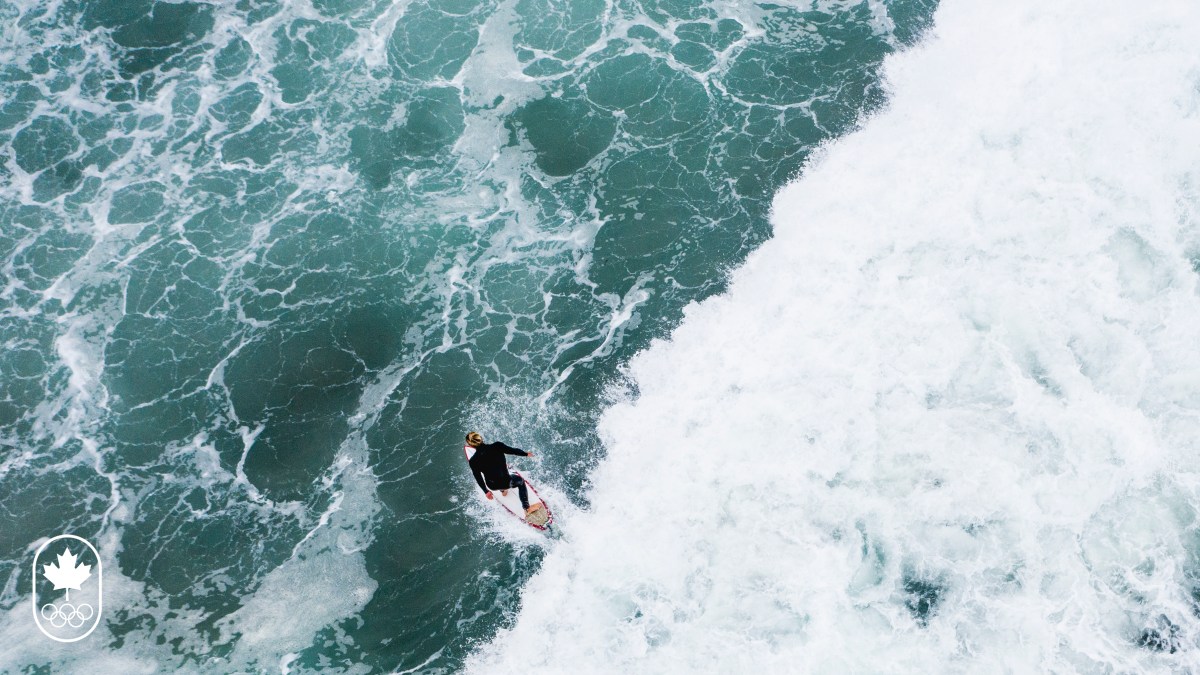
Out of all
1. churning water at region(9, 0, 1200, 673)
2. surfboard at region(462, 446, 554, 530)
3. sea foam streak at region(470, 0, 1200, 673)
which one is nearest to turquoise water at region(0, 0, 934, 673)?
churning water at region(9, 0, 1200, 673)

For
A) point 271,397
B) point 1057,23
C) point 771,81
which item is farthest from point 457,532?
point 1057,23

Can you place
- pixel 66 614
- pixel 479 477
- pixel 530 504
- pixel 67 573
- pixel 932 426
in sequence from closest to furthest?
pixel 479 477, pixel 66 614, pixel 530 504, pixel 67 573, pixel 932 426

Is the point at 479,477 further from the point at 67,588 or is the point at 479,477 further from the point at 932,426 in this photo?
the point at 932,426

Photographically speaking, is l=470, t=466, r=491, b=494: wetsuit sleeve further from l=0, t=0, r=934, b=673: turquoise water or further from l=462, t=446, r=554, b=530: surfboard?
l=0, t=0, r=934, b=673: turquoise water

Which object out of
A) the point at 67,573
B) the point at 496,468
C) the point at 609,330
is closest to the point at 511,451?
the point at 496,468

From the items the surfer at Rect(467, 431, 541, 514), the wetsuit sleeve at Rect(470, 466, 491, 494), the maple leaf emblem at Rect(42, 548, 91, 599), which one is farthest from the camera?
the maple leaf emblem at Rect(42, 548, 91, 599)

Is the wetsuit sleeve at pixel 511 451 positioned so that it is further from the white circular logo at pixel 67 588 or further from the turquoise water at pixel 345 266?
the white circular logo at pixel 67 588
